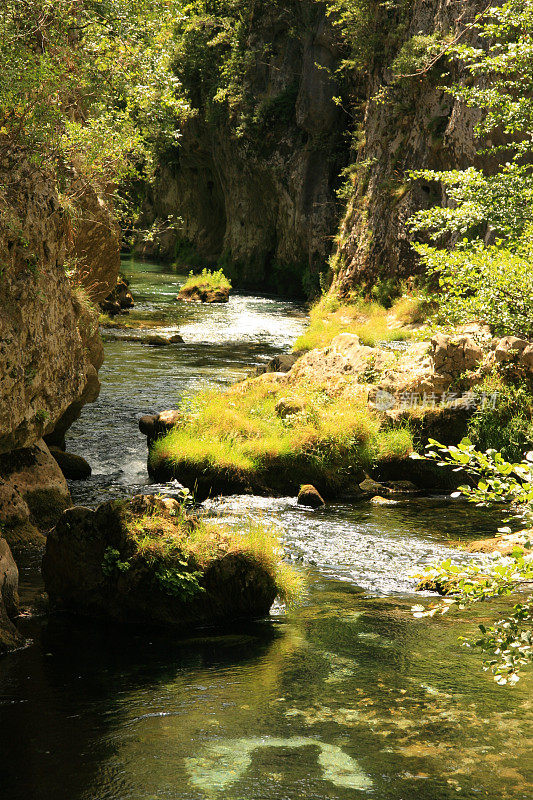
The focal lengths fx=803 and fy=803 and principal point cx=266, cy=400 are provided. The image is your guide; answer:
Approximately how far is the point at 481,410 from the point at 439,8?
18210 mm

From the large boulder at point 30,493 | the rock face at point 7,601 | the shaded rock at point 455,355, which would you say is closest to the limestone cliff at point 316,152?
the shaded rock at point 455,355

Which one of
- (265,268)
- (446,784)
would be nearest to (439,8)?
(265,268)

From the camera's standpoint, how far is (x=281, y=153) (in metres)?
41.8

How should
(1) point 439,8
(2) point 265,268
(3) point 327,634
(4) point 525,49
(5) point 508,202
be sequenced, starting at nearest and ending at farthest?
(3) point 327,634 → (4) point 525,49 → (5) point 508,202 → (1) point 439,8 → (2) point 265,268

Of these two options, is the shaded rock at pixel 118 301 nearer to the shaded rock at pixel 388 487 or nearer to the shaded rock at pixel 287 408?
the shaded rock at pixel 287 408

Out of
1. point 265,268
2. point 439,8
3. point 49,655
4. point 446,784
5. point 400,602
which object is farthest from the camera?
point 265,268

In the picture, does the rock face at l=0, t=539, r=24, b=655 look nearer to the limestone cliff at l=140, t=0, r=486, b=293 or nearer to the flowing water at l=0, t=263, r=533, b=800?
the flowing water at l=0, t=263, r=533, b=800

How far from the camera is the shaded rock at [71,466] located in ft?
44.1

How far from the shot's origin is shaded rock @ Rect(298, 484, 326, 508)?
41.8 feet

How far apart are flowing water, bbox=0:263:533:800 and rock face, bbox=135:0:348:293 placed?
3075 cm

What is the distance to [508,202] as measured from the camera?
13492 millimetres

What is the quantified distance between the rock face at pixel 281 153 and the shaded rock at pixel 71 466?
88.1 feet

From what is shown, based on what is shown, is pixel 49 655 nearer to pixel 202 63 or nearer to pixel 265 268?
pixel 265 268

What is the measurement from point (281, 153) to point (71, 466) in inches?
1255
